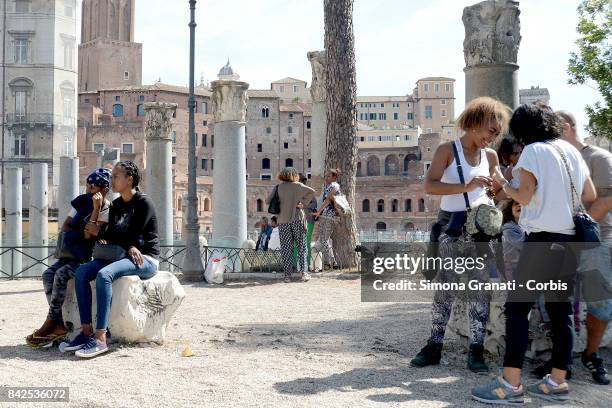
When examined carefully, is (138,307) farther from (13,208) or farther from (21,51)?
(21,51)

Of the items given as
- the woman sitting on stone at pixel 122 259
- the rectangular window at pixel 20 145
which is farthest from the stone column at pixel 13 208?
the rectangular window at pixel 20 145

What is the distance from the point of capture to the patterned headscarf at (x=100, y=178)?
5.12 meters

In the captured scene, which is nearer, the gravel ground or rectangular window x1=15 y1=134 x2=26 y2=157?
the gravel ground

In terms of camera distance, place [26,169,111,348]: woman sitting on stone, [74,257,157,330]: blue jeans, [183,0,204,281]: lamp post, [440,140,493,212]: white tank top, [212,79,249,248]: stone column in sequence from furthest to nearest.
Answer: [212,79,249,248]: stone column, [183,0,204,281]: lamp post, [26,169,111,348]: woman sitting on stone, [74,257,157,330]: blue jeans, [440,140,493,212]: white tank top

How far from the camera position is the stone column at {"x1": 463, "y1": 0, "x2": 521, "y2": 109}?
26.1ft

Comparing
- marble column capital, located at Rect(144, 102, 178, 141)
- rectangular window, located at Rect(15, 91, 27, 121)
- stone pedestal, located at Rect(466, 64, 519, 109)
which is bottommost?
stone pedestal, located at Rect(466, 64, 519, 109)

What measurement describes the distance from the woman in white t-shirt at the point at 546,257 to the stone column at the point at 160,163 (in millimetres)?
11169

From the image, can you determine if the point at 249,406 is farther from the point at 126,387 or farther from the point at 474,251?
the point at 474,251

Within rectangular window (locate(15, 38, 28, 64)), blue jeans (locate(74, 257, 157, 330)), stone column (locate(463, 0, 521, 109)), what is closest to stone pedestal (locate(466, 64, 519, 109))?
stone column (locate(463, 0, 521, 109))

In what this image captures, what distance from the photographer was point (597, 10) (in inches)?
677

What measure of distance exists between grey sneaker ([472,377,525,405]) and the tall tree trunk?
7459mm

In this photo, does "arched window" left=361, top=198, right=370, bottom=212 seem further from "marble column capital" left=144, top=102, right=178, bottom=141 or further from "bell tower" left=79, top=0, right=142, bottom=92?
"marble column capital" left=144, top=102, right=178, bottom=141

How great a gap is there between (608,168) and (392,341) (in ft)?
6.57

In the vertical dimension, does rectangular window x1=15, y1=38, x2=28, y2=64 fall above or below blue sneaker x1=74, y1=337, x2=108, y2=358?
above
